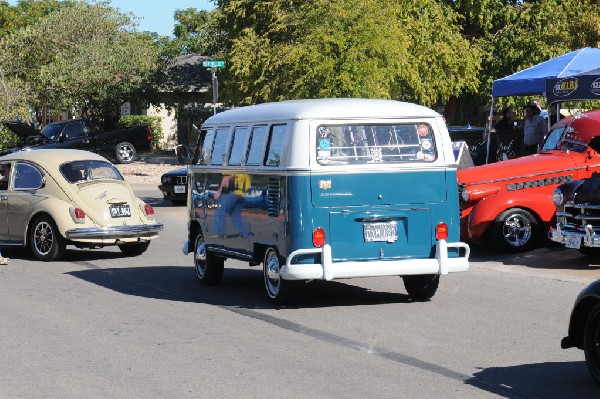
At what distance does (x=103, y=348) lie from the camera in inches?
380

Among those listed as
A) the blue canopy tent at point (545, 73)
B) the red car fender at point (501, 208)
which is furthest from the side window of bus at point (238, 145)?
the blue canopy tent at point (545, 73)

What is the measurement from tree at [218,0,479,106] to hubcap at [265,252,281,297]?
48.1 feet

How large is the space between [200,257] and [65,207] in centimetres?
311

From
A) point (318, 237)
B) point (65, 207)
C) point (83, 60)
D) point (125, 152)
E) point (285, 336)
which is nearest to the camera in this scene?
point (285, 336)

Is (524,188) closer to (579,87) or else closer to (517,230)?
(517,230)

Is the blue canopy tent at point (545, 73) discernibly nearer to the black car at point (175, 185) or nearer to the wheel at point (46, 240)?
the black car at point (175, 185)

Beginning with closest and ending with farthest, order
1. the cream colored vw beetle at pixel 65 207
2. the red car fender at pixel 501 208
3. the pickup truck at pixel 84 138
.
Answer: the cream colored vw beetle at pixel 65 207 → the red car fender at pixel 501 208 → the pickup truck at pixel 84 138

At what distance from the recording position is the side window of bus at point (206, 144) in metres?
13.9

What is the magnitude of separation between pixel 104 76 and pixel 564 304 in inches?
1345

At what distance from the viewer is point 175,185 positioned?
26641 mm

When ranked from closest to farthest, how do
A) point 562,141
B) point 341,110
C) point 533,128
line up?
1. point 341,110
2. point 562,141
3. point 533,128

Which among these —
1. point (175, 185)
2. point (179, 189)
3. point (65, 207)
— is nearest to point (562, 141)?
point (65, 207)

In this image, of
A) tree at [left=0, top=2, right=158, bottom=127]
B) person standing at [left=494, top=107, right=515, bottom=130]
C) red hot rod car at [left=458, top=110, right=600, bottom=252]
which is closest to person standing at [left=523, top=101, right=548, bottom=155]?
person standing at [left=494, top=107, right=515, bottom=130]

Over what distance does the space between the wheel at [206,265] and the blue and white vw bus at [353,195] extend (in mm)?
1628
